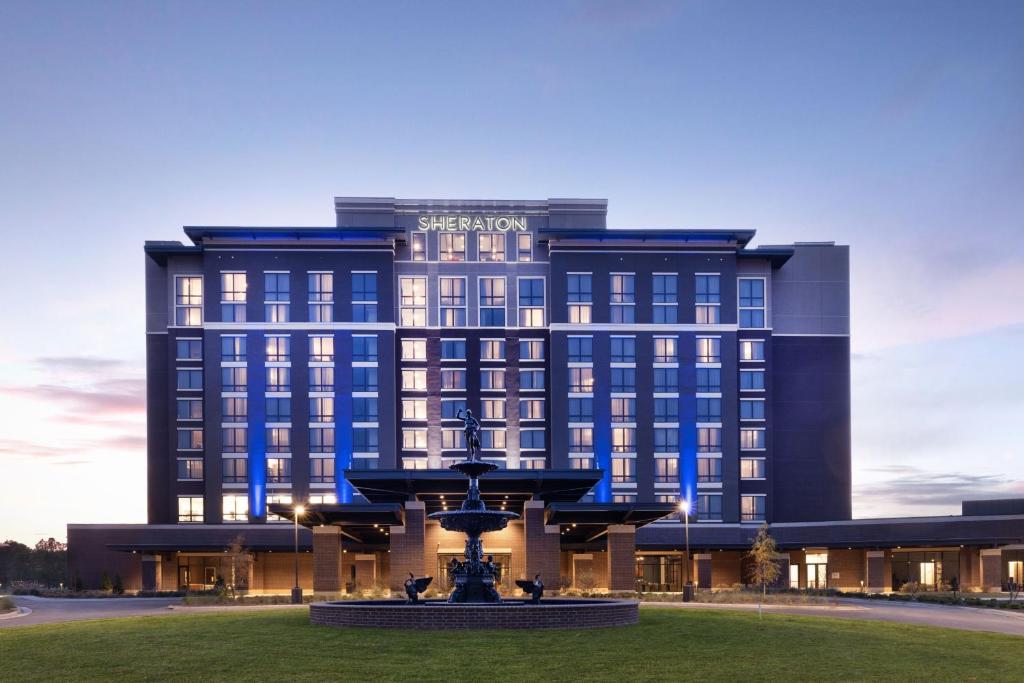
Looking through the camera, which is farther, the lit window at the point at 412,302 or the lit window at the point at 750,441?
the lit window at the point at 412,302

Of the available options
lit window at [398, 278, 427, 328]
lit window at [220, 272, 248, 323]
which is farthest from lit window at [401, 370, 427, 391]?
lit window at [220, 272, 248, 323]

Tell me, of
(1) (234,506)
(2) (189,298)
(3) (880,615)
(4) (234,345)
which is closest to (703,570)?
(3) (880,615)

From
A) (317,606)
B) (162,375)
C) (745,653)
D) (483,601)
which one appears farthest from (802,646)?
(162,375)

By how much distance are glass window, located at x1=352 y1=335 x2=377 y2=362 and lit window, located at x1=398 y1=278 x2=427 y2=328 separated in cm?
367

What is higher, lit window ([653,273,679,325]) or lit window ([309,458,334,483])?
lit window ([653,273,679,325])

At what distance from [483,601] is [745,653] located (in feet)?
40.2

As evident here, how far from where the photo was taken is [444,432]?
85.8 m

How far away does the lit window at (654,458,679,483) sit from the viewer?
84.7 meters

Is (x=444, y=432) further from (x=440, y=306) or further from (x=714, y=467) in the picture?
(x=714, y=467)

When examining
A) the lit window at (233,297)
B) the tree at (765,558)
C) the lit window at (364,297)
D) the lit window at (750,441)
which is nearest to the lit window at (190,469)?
the lit window at (233,297)

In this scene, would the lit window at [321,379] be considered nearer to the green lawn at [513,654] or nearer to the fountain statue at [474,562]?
the fountain statue at [474,562]

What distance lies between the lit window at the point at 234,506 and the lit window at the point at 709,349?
4149 cm

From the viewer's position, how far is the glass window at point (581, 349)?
85688 mm

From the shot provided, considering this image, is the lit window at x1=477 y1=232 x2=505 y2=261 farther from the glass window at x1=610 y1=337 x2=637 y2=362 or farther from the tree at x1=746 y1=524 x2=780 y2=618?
the tree at x1=746 y1=524 x2=780 y2=618
